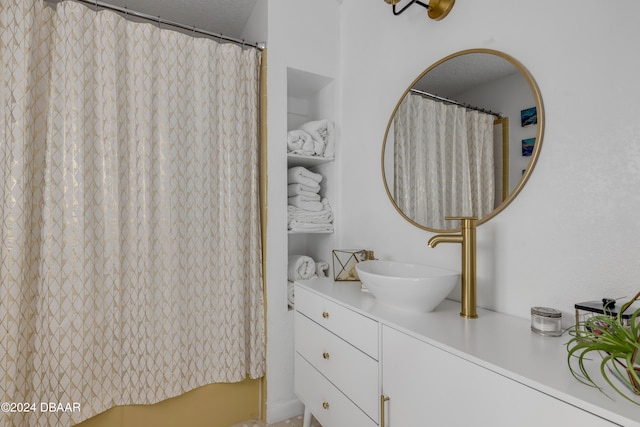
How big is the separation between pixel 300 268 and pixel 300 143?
2.51ft

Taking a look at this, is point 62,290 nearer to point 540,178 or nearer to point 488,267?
point 488,267

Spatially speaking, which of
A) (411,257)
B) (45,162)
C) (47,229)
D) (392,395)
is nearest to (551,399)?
(392,395)

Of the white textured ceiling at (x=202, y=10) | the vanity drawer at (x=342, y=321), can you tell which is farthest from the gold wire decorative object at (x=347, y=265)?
the white textured ceiling at (x=202, y=10)

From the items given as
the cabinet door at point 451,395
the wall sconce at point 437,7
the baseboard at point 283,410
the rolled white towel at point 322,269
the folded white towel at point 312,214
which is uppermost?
the wall sconce at point 437,7

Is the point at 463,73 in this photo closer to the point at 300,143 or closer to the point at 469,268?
the point at 469,268

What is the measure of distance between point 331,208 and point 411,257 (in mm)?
698

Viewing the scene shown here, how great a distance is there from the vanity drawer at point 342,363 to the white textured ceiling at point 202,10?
1987 mm

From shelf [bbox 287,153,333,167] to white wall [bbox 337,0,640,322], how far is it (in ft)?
2.63

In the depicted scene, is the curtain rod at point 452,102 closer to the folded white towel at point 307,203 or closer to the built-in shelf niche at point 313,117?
the built-in shelf niche at point 313,117

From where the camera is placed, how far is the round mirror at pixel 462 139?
42.6 inches

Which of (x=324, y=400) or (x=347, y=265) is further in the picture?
(x=347, y=265)

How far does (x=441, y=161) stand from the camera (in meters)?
1.37

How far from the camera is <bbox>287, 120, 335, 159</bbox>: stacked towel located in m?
1.89

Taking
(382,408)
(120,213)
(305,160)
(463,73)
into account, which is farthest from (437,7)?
(120,213)
